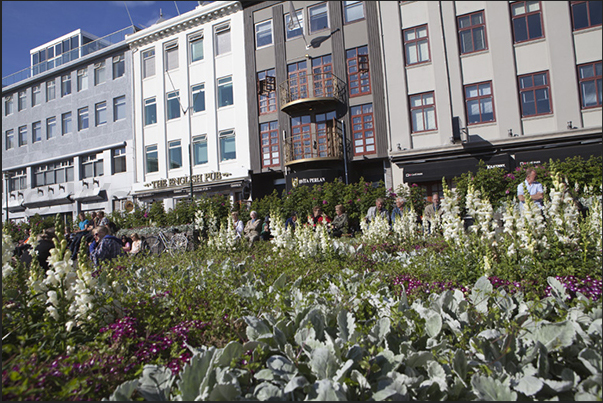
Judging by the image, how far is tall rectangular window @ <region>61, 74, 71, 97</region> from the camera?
3073mm

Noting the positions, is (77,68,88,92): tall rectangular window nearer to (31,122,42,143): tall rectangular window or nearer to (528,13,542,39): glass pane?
(31,122,42,143): tall rectangular window

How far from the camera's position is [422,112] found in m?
2.35

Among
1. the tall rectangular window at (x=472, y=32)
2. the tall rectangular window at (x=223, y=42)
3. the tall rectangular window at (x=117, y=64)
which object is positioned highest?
the tall rectangular window at (x=223, y=42)

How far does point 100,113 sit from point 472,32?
4975mm

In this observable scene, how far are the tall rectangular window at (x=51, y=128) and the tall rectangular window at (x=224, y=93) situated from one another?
1435cm

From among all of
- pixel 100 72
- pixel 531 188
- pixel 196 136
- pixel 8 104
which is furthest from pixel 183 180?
pixel 531 188

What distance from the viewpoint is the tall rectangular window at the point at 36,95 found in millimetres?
2637

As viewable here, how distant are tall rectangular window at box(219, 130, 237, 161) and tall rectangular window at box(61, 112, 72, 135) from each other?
1338 centimetres

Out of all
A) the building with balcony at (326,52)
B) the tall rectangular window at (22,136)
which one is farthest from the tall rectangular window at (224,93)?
the tall rectangular window at (22,136)

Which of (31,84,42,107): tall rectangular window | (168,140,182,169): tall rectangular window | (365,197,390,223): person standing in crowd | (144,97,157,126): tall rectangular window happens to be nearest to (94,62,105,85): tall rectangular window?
(31,84,42,107): tall rectangular window

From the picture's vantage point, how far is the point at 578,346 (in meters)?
1.84

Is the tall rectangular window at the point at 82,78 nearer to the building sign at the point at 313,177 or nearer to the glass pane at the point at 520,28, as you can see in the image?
the glass pane at the point at 520,28

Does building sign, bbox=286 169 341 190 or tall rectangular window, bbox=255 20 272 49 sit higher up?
tall rectangular window, bbox=255 20 272 49

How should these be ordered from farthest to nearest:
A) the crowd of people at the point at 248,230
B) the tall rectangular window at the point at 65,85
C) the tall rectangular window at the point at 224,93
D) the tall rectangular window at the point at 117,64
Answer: the tall rectangular window at the point at 224,93
the tall rectangular window at the point at 117,64
the tall rectangular window at the point at 65,85
the crowd of people at the point at 248,230
